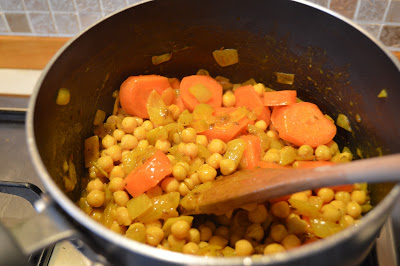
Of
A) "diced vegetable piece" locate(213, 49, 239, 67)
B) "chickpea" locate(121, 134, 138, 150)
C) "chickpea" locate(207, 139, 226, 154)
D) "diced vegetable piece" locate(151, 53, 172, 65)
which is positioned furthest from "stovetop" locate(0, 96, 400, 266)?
"diced vegetable piece" locate(213, 49, 239, 67)

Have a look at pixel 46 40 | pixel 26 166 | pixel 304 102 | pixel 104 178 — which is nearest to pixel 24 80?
pixel 46 40

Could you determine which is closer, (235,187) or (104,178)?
(235,187)

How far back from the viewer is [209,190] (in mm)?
1283

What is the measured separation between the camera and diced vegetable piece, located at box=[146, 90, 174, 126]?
1.58 m

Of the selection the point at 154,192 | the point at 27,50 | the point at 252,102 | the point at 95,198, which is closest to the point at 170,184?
the point at 154,192

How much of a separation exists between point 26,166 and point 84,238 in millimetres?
974

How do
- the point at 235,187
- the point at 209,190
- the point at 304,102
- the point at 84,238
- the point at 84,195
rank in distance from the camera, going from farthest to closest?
1. the point at 304,102
2. the point at 84,195
3. the point at 209,190
4. the point at 235,187
5. the point at 84,238

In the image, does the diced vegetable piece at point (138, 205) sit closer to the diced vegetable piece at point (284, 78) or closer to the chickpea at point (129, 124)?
the chickpea at point (129, 124)

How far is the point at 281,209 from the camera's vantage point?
1310 millimetres

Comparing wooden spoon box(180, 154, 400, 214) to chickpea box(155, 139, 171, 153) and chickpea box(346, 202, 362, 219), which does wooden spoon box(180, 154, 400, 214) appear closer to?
chickpea box(155, 139, 171, 153)

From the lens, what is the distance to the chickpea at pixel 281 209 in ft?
4.29

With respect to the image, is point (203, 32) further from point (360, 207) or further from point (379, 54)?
point (360, 207)

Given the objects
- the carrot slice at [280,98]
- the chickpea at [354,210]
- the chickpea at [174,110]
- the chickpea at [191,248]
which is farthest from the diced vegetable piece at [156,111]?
the chickpea at [354,210]

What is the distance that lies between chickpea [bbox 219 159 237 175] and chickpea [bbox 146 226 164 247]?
340 millimetres
